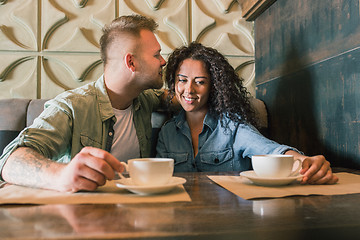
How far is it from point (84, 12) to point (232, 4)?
1151 mm

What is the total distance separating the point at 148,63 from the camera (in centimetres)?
168

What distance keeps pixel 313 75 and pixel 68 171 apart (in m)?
1.40

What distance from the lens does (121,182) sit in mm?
835

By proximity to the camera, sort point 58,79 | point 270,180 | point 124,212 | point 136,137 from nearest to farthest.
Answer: point 124,212
point 270,180
point 136,137
point 58,79

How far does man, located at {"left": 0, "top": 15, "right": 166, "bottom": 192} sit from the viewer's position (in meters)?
0.95

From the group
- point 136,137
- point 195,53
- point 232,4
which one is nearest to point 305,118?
point 195,53

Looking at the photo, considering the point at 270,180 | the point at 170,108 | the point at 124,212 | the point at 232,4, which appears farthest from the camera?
the point at 232,4

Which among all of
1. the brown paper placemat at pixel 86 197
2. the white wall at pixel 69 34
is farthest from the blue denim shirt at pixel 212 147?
the white wall at pixel 69 34

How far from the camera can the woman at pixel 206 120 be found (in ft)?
5.15

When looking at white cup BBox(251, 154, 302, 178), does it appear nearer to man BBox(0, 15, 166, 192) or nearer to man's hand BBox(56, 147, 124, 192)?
man's hand BBox(56, 147, 124, 192)

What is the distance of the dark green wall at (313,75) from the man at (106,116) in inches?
32.8

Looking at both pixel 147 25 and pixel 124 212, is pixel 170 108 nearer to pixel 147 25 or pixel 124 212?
pixel 147 25

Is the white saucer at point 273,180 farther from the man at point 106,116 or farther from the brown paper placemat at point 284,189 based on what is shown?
the man at point 106,116

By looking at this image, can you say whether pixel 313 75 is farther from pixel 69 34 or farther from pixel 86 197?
pixel 69 34
